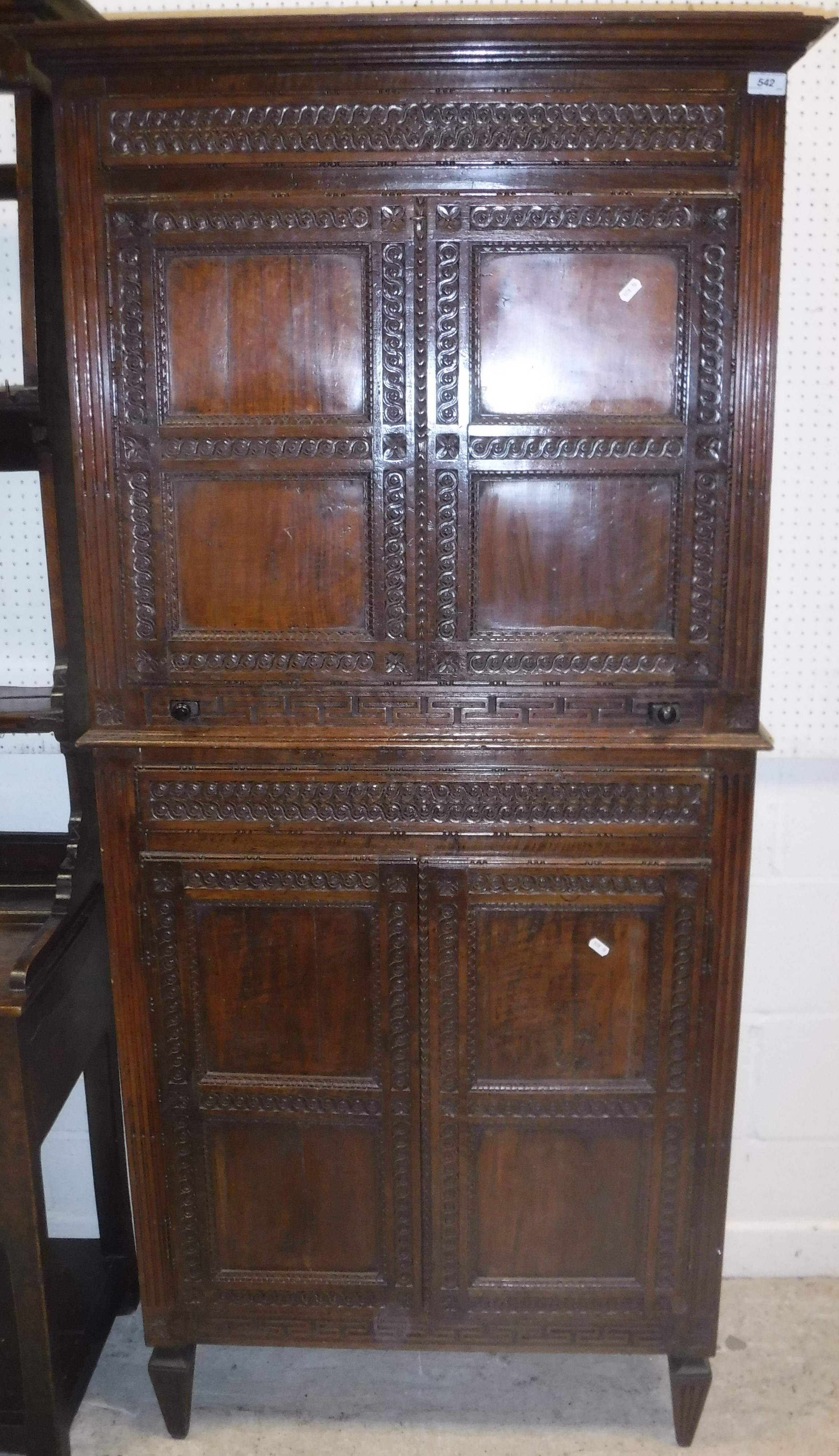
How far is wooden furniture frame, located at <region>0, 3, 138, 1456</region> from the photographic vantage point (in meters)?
1.81

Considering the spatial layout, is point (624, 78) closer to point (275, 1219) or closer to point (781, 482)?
point (781, 482)

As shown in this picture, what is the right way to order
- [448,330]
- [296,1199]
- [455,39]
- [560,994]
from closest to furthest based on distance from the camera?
[455,39] < [448,330] < [560,994] < [296,1199]

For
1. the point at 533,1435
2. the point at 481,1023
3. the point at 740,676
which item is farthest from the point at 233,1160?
the point at 740,676

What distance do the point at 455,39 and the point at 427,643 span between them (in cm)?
89

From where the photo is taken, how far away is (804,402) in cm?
214

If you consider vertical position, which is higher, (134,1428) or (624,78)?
→ (624,78)

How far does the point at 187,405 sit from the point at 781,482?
1.22m

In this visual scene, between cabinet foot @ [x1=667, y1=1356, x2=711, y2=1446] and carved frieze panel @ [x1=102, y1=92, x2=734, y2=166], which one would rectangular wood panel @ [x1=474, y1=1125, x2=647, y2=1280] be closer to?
cabinet foot @ [x1=667, y1=1356, x2=711, y2=1446]

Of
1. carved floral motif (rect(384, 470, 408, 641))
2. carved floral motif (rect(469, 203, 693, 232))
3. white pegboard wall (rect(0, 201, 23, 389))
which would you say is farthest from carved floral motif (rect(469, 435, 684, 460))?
white pegboard wall (rect(0, 201, 23, 389))

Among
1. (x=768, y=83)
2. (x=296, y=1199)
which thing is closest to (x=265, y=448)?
(x=768, y=83)

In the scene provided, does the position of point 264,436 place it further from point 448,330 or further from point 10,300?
point 10,300

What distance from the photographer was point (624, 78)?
158cm

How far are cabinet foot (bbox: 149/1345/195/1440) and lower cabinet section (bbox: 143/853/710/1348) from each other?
Result: 0.24 ft

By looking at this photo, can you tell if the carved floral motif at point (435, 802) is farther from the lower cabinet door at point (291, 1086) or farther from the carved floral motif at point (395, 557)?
the carved floral motif at point (395, 557)
